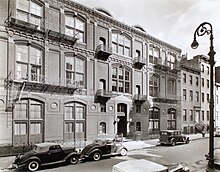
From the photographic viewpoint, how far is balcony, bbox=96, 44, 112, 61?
8.41 m

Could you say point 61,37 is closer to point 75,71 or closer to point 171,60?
point 75,71

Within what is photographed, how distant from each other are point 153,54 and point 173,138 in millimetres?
3759

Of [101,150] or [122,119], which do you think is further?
[122,119]

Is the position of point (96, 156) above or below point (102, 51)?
below

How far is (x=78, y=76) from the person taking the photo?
320 inches

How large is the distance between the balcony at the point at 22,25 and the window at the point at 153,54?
4888 mm

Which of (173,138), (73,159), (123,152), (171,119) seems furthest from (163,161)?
(171,119)

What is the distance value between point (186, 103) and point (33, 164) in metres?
5.71

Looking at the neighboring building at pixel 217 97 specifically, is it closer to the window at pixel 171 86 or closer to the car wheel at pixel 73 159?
the window at pixel 171 86

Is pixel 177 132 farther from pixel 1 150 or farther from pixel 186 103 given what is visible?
pixel 1 150

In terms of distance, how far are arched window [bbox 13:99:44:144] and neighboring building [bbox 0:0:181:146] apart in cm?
3

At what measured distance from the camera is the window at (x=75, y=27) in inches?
305

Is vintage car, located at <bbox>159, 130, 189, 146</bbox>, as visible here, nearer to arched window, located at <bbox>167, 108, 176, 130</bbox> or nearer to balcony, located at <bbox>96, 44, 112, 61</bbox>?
arched window, located at <bbox>167, 108, 176, 130</bbox>

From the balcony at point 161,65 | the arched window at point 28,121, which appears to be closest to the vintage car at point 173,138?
the balcony at point 161,65
